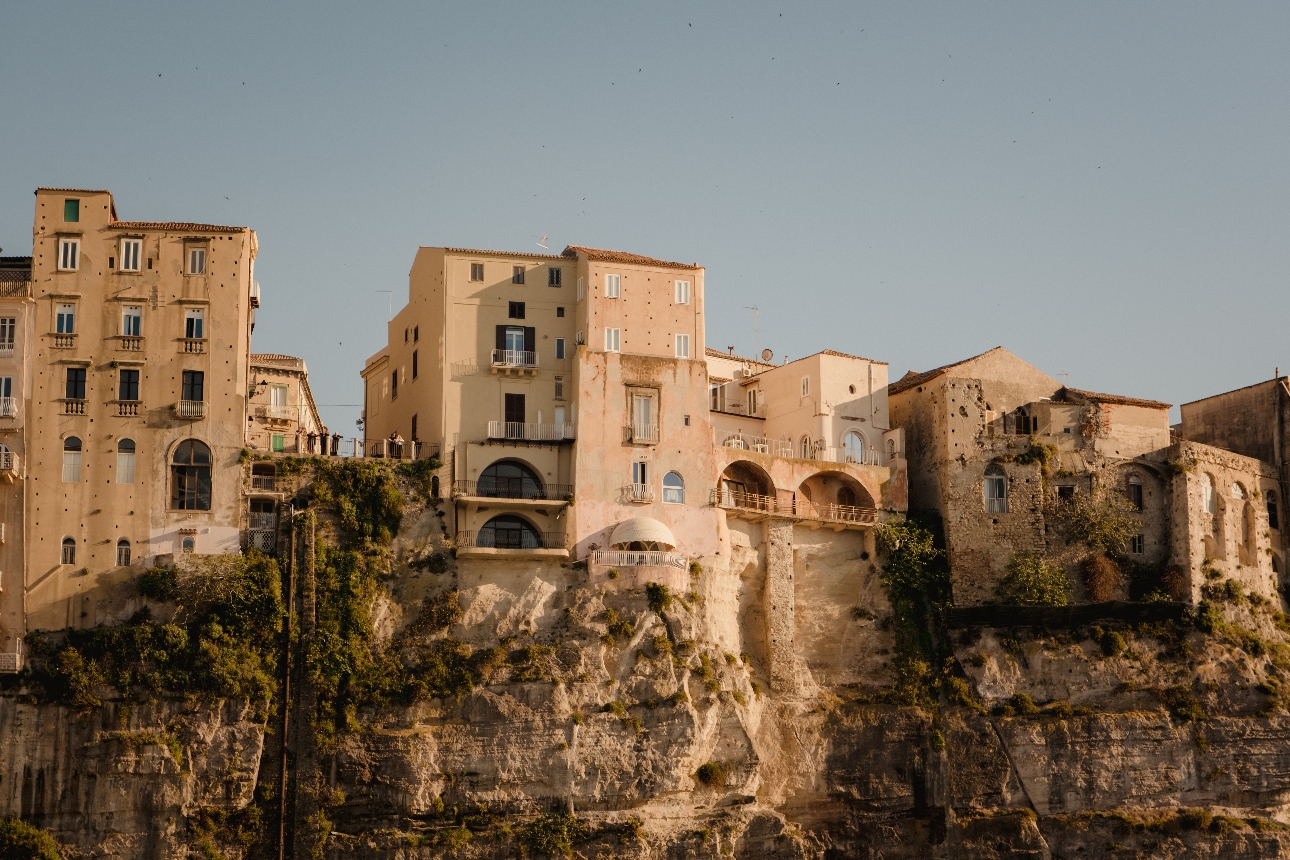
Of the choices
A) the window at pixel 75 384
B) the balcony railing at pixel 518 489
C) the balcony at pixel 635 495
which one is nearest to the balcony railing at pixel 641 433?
the balcony at pixel 635 495

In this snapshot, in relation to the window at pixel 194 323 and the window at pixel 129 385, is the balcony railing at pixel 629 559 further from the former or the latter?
the window at pixel 129 385

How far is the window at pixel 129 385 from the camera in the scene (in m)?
66.8

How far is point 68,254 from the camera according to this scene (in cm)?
6756

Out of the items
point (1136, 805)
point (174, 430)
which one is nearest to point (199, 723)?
point (174, 430)

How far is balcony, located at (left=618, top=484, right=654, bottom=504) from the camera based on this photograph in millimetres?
69938

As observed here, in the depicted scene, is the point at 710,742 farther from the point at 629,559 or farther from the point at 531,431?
the point at 531,431

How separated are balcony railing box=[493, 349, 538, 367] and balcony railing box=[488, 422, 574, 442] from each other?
7.32 feet

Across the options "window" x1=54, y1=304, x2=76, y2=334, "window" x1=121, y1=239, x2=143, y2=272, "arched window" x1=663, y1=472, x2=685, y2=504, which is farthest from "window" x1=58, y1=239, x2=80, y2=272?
"arched window" x1=663, y1=472, x2=685, y2=504

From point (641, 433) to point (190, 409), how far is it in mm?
16292

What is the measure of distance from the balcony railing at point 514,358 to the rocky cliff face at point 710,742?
7088mm

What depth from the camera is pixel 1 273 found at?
68312 mm

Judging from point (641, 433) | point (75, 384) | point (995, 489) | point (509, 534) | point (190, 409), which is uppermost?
point (75, 384)

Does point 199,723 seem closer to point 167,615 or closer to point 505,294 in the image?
point 167,615

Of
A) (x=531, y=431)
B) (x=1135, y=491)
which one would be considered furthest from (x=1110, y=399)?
(x=531, y=431)
